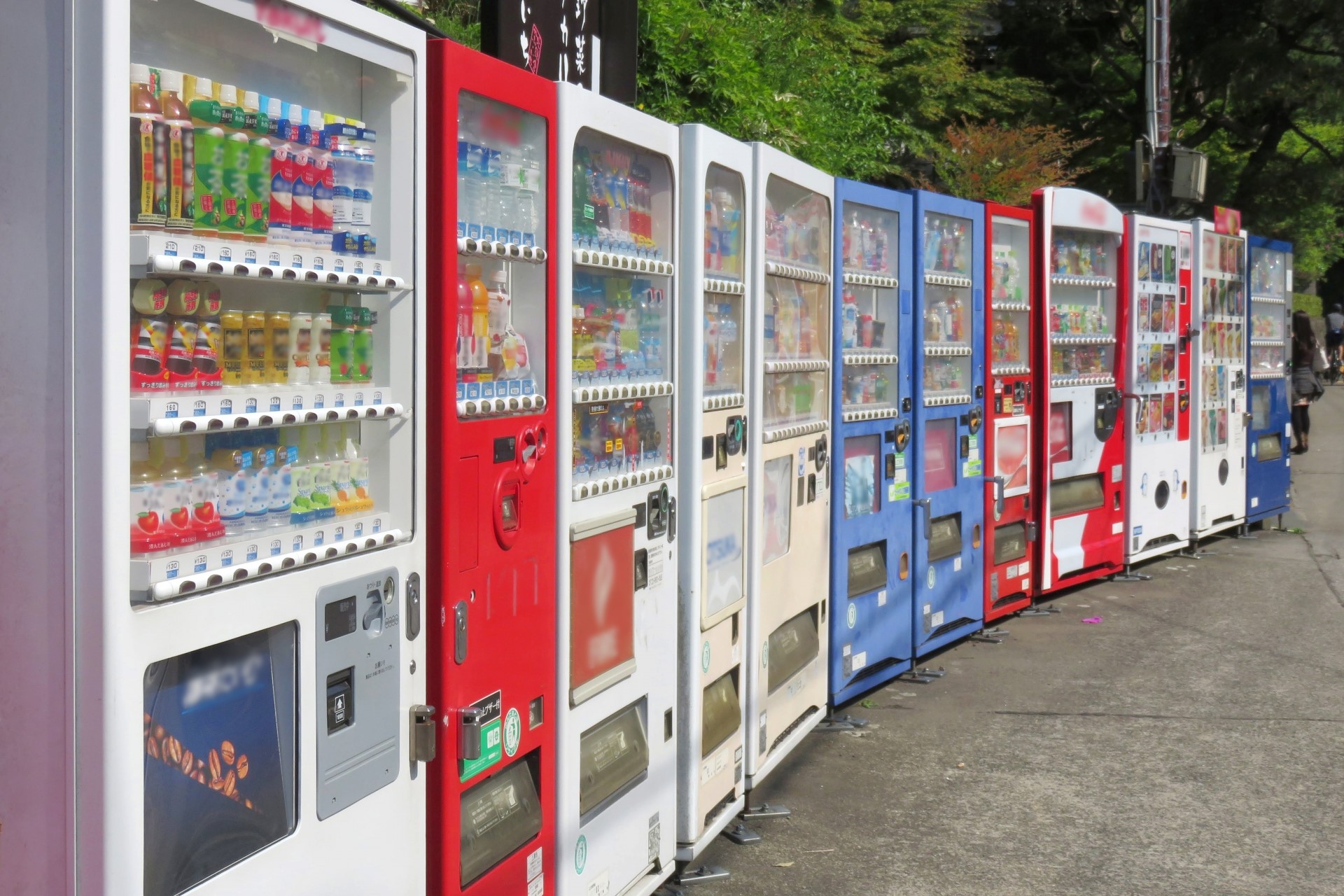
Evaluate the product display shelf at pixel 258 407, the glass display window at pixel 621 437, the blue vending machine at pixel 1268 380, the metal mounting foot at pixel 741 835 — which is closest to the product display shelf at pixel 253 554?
the product display shelf at pixel 258 407

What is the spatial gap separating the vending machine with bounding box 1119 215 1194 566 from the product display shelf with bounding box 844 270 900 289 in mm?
3615

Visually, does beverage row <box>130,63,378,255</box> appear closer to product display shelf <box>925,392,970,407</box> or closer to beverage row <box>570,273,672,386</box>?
beverage row <box>570,273,672,386</box>

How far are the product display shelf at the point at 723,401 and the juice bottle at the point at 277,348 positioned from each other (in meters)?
2.14

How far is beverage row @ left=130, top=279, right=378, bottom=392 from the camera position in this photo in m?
2.55

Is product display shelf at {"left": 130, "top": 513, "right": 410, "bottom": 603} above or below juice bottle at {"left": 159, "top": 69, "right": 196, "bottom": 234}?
below

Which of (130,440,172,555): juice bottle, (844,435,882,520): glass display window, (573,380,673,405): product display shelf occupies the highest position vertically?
(573,380,673,405): product display shelf

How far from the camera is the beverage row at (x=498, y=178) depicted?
3590mm

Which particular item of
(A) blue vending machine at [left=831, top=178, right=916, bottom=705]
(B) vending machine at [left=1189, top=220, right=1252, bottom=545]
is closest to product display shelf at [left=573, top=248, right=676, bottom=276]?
(A) blue vending machine at [left=831, top=178, right=916, bottom=705]

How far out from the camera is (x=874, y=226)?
7258mm

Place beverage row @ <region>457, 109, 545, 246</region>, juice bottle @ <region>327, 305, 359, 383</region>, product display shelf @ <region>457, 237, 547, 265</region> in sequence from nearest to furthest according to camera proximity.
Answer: juice bottle @ <region>327, 305, 359, 383</region> → product display shelf @ <region>457, 237, 547, 265</region> → beverage row @ <region>457, 109, 545, 246</region>

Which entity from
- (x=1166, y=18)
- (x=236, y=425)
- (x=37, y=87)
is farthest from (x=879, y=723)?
(x=1166, y=18)

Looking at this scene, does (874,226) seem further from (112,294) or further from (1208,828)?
(112,294)

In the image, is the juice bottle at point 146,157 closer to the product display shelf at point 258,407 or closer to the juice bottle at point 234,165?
the juice bottle at point 234,165

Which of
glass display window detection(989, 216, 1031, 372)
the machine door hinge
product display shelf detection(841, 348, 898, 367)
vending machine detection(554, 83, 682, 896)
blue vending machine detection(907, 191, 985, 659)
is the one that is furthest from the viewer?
glass display window detection(989, 216, 1031, 372)
